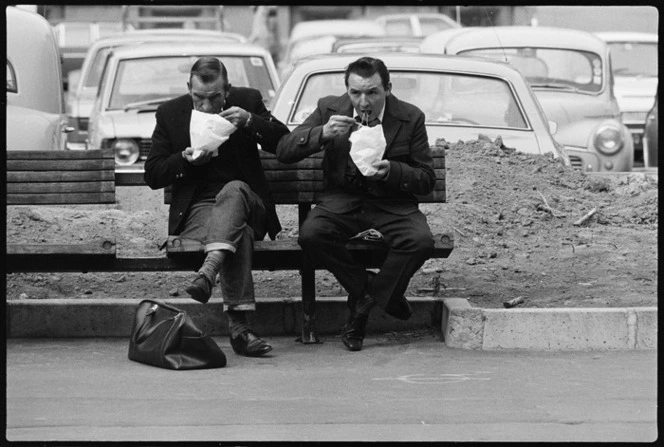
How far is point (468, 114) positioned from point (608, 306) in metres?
3.58

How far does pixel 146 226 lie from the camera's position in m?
9.88

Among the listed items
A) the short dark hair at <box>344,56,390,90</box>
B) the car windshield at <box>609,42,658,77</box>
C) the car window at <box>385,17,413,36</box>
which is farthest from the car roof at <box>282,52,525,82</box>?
the car window at <box>385,17,413,36</box>

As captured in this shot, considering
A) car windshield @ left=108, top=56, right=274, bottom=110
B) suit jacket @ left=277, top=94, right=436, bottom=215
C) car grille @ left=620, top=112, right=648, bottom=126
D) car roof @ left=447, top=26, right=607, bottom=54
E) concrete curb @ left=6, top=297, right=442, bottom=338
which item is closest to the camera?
suit jacket @ left=277, top=94, right=436, bottom=215

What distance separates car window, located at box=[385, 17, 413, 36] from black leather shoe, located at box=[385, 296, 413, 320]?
25921 millimetres

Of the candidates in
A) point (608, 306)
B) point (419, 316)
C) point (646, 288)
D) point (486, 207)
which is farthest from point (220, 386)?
point (486, 207)

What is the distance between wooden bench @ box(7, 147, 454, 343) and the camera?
7492 mm

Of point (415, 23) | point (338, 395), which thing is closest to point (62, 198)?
point (338, 395)

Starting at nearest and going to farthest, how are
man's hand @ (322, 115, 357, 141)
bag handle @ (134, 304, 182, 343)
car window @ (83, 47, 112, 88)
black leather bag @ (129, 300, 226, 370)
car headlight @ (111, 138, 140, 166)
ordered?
black leather bag @ (129, 300, 226, 370) → bag handle @ (134, 304, 182, 343) → man's hand @ (322, 115, 357, 141) → car headlight @ (111, 138, 140, 166) → car window @ (83, 47, 112, 88)

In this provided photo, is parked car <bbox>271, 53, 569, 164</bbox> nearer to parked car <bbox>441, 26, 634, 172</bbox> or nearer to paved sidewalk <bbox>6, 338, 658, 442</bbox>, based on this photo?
parked car <bbox>441, 26, 634, 172</bbox>

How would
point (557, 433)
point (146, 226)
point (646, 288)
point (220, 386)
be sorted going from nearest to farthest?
point (557, 433) < point (220, 386) < point (646, 288) < point (146, 226)

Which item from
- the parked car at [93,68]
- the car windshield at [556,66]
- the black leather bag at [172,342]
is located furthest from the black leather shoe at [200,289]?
the parked car at [93,68]

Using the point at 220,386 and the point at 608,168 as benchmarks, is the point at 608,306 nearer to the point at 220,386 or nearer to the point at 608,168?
the point at 220,386

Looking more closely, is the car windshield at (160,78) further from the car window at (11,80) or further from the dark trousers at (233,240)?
the dark trousers at (233,240)

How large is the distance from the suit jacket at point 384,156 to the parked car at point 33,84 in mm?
3347
